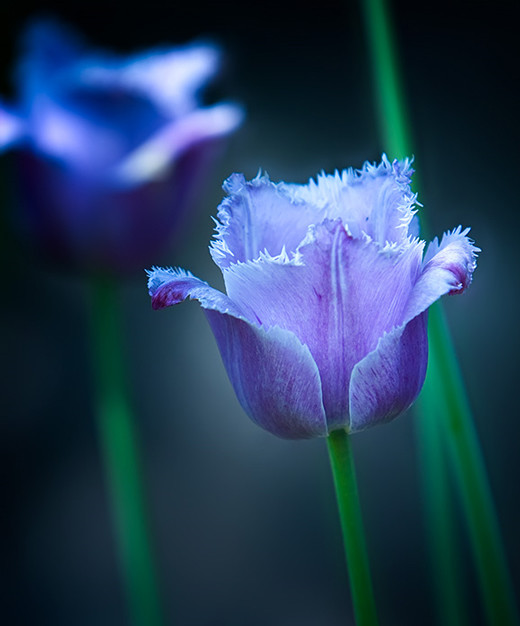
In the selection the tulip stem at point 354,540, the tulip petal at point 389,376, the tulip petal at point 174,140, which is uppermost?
the tulip petal at point 174,140

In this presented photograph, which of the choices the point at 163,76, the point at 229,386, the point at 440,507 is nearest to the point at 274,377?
the point at 440,507

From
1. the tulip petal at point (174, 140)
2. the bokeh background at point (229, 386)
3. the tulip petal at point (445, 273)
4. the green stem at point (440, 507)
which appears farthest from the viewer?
the bokeh background at point (229, 386)

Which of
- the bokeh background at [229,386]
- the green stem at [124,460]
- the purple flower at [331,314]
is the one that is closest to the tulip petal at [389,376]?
the purple flower at [331,314]

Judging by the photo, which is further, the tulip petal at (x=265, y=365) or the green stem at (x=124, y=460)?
the green stem at (x=124, y=460)

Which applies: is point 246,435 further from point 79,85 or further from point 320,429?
point 320,429

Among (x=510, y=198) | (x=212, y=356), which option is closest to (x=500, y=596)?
(x=510, y=198)

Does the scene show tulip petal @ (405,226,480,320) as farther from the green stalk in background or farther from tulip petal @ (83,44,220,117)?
tulip petal @ (83,44,220,117)

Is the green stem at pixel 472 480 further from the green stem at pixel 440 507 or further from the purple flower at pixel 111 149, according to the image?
the purple flower at pixel 111 149

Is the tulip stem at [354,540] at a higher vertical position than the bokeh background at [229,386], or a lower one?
lower
